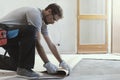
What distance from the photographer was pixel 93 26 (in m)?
5.75

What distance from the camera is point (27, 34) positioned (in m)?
2.41

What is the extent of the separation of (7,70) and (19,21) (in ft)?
1.80

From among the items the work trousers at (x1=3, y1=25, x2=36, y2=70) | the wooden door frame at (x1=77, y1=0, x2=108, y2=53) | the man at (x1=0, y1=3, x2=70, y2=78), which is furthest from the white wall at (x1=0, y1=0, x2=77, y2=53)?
the work trousers at (x1=3, y1=25, x2=36, y2=70)

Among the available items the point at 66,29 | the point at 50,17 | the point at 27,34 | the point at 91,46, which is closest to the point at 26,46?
the point at 27,34

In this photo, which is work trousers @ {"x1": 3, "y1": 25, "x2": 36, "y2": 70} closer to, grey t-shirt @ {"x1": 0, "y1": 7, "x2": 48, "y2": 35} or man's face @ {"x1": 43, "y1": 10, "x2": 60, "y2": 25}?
grey t-shirt @ {"x1": 0, "y1": 7, "x2": 48, "y2": 35}

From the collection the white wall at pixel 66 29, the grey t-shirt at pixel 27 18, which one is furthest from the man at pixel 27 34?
the white wall at pixel 66 29

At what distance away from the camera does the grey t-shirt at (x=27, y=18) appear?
2414 millimetres

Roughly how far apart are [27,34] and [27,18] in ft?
0.51

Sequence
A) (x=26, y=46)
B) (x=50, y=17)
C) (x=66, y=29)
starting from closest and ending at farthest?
(x=26, y=46) < (x=50, y=17) < (x=66, y=29)

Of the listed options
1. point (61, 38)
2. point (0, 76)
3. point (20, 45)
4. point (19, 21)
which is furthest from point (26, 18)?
point (61, 38)

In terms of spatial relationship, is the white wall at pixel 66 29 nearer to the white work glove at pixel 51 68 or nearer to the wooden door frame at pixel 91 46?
the wooden door frame at pixel 91 46

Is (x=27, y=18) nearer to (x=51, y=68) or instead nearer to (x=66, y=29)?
(x=51, y=68)

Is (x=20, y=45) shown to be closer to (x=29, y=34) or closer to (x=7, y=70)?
(x=29, y=34)

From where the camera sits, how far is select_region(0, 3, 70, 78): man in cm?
240
